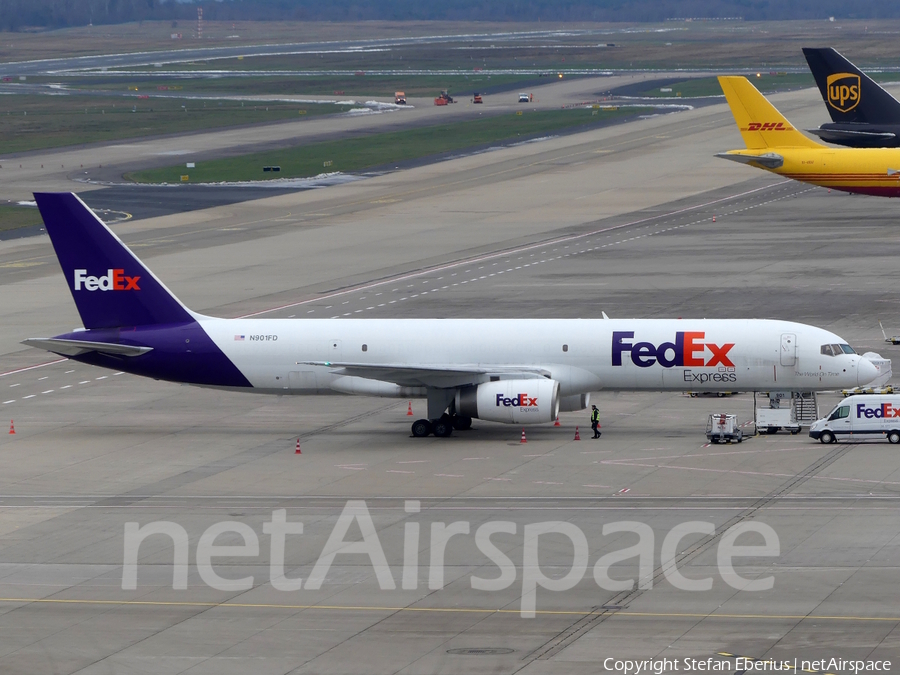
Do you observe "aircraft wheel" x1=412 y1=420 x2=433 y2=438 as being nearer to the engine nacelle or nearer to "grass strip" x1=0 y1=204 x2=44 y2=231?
the engine nacelle

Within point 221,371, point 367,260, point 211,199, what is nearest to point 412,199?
point 211,199

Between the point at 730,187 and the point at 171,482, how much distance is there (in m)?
89.6

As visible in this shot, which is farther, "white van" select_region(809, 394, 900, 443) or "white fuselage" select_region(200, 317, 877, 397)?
"white fuselage" select_region(200, 317, 877, 397)

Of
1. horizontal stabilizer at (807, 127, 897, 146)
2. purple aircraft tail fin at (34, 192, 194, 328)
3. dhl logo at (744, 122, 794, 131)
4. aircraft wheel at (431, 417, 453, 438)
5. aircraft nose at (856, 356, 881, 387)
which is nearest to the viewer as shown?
aircraft nose at (856, 356, 881, 387)

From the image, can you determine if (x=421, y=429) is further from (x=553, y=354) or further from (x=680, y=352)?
(x=680, y=352)

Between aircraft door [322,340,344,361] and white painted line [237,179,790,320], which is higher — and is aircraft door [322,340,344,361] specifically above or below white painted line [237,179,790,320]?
below

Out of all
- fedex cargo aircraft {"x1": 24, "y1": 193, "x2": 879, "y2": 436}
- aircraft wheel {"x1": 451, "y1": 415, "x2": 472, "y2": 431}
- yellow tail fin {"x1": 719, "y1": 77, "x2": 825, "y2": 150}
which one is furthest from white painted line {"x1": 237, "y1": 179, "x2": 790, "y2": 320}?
aircraft wheel {"x1": 451, "y1": 415, "x2": 472, "y2": 431}

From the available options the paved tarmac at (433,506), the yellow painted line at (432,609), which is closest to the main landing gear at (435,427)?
the paved tarmac at (433,506)

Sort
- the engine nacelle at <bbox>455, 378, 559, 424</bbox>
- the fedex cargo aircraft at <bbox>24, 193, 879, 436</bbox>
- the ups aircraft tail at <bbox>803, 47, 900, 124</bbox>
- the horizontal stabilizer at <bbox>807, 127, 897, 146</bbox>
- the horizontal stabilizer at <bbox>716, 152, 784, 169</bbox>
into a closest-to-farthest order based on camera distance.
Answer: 1. the engine nacelle at <bbox>455, 378, 559, 424</bbox>
2. the fedex cargo aircraft at <bbox>24, 193, 879, 436</bbox>
3. the horizontal stabilizer at <bbox>716, 152, 784, 169</bbox>
4. the ups aircraft tail at <bbox>803, 47, 900, 124</bbox>
5. the horizontal stabilizer at <bbox>807, 127, 897, 146</bbox>

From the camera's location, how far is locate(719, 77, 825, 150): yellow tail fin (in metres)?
99.3

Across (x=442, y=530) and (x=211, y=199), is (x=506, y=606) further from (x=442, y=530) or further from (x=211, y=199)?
(x=211, y=199)

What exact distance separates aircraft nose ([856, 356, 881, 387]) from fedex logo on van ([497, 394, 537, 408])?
11389 millimetres

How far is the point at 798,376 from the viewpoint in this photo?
50375mm

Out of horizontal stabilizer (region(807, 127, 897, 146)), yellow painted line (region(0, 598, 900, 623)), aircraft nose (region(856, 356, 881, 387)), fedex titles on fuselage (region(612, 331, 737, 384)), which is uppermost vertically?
horizontal stabilizer (region(807, 127, 897, 146))
